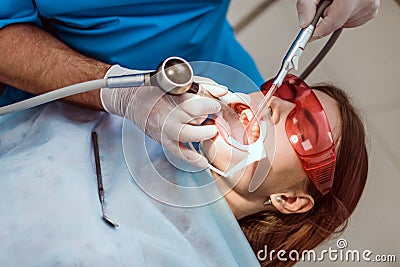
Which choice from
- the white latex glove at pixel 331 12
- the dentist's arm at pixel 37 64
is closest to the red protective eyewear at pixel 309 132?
the white latex glove at pixel 331 12

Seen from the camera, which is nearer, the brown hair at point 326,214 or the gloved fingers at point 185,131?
the gloved fingers at point 185,131

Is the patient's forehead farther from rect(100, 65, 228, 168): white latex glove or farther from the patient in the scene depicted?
rect(100, 65, 228, 168): white latex glove

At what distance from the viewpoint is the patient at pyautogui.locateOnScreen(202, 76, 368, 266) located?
3.47 ft

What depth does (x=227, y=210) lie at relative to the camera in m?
1.09

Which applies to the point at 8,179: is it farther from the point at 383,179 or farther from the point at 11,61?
the point at 383,179

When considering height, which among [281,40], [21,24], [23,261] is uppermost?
[21,24]

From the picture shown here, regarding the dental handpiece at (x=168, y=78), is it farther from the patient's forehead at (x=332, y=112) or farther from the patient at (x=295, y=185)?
the patient's forehead at (x=332, y=112)

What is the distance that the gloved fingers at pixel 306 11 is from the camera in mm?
1015

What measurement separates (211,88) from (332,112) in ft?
0.89

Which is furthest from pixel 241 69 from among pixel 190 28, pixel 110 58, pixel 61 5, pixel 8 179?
pixel 8 179

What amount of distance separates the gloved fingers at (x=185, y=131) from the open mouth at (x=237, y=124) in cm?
6

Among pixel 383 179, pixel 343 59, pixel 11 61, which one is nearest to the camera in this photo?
pixel 11 61

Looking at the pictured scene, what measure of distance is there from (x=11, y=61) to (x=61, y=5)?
13 cm

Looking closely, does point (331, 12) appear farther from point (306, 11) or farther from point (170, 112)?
point (170, 112)
